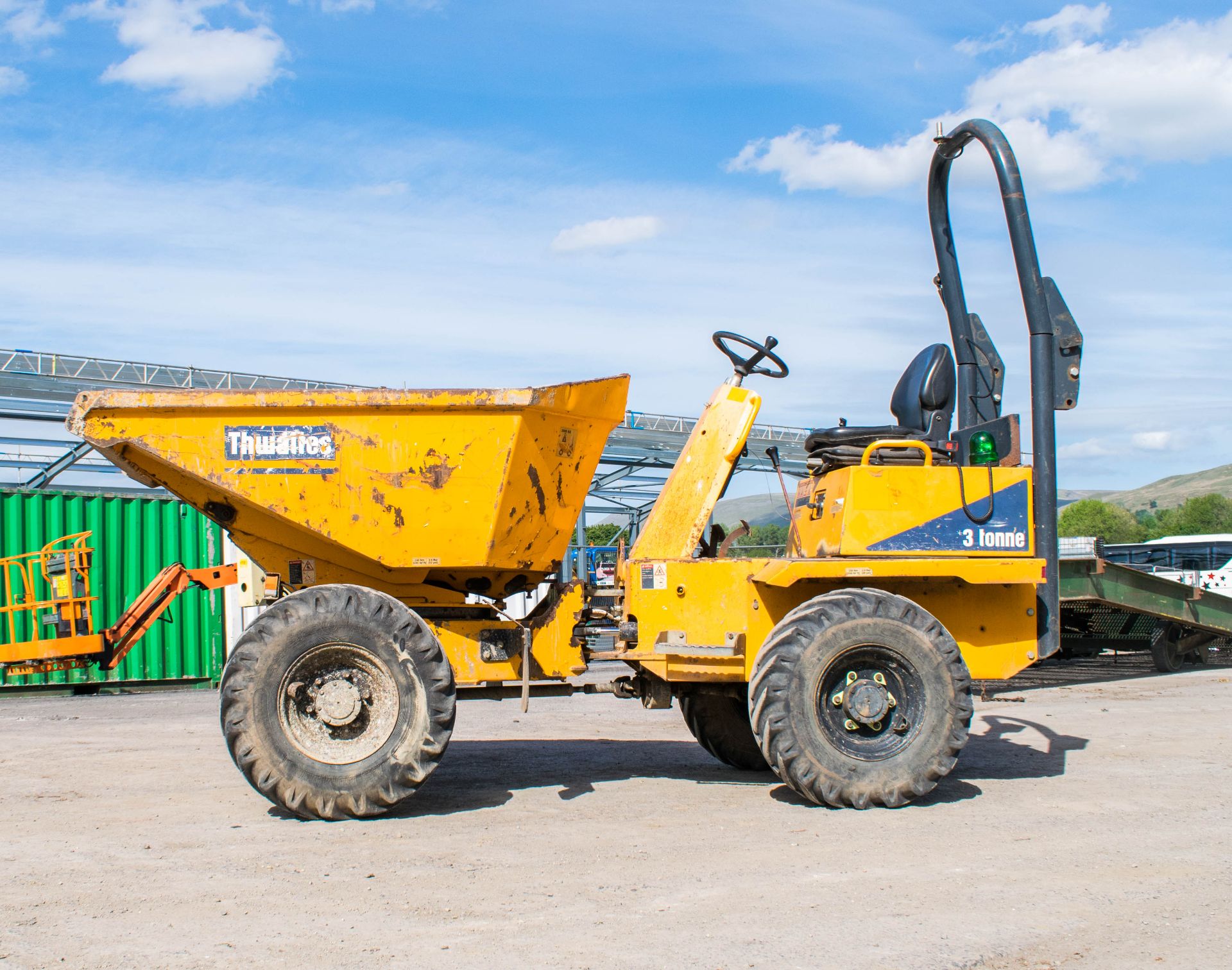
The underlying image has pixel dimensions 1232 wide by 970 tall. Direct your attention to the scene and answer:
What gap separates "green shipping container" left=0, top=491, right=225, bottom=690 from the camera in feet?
48.4

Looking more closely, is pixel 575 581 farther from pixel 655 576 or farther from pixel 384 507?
pixel 384 507

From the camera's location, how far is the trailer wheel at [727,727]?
7.66 meters

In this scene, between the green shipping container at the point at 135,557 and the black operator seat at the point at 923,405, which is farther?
the green shipping container at the point at 135,557

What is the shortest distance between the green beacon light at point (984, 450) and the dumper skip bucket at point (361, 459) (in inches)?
91.4

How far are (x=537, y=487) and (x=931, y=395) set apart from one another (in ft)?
8.52

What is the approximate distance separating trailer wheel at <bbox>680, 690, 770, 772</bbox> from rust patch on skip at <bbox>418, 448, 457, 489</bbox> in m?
2.40

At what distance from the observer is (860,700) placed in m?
6.30

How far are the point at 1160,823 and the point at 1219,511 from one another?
5840cm

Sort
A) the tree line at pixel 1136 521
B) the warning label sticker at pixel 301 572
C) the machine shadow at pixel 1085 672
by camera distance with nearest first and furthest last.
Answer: the warning label sticker at pixel 301 572
the machine shadow at pixel 1085 672
the tree line at pixel 1136 521

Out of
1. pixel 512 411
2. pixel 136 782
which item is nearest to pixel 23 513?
pixel 136 782

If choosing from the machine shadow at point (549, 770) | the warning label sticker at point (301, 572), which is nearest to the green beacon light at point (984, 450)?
the machine shadow at point (549, 770)

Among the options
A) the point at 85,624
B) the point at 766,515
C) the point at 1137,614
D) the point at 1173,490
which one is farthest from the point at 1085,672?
the point at 1173,490

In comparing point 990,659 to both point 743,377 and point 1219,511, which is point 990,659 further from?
point 1219,511

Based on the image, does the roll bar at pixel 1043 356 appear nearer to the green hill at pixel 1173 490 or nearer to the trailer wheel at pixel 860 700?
the trailer wheel at pixel 860 700
